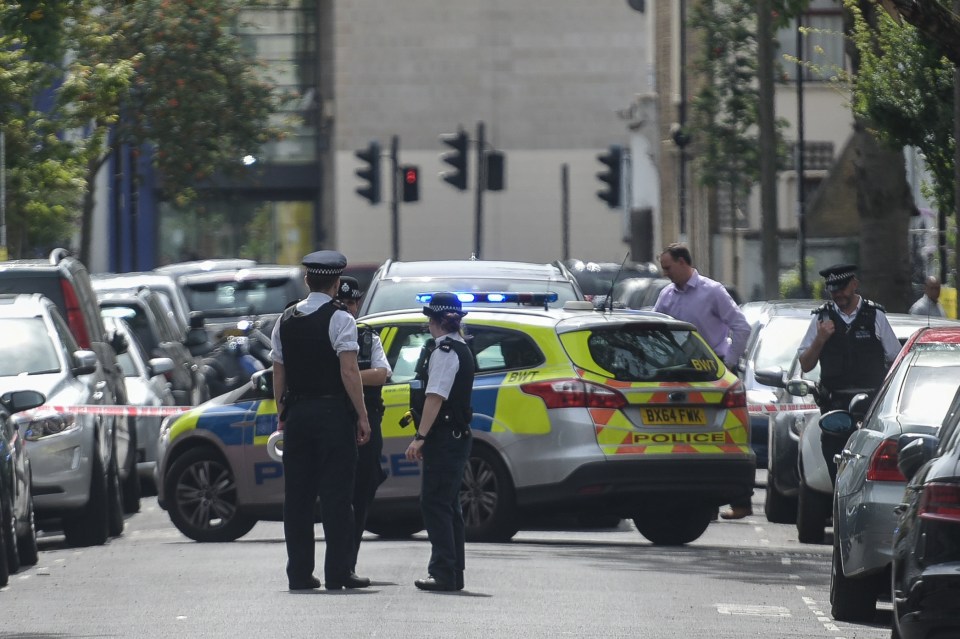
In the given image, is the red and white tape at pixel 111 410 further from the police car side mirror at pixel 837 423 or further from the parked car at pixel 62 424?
the police car side mirror at pixel 837 423

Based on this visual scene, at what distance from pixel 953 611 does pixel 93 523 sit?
8.88 m

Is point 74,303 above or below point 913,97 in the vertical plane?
below

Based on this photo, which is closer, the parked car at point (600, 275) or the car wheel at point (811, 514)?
the car wheel at point (811, 514)

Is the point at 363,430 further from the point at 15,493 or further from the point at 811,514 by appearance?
the point at 811,514

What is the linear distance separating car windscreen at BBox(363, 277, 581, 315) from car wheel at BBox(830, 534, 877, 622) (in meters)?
6.14

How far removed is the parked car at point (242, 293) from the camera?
27.8 meters

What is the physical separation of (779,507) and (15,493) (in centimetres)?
593

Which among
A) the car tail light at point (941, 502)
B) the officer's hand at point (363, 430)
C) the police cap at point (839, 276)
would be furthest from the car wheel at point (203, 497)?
the car tail light at point (941, 502)

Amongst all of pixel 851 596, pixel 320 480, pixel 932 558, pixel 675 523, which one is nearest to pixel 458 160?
pixel 675 523

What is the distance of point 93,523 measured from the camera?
50.6 ft

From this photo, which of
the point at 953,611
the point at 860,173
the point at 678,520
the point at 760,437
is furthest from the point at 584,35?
the point at 953,611

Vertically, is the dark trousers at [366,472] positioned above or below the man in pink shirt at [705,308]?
below

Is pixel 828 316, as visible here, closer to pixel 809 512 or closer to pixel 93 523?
pixel 809 512

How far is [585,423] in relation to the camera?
1419cm
